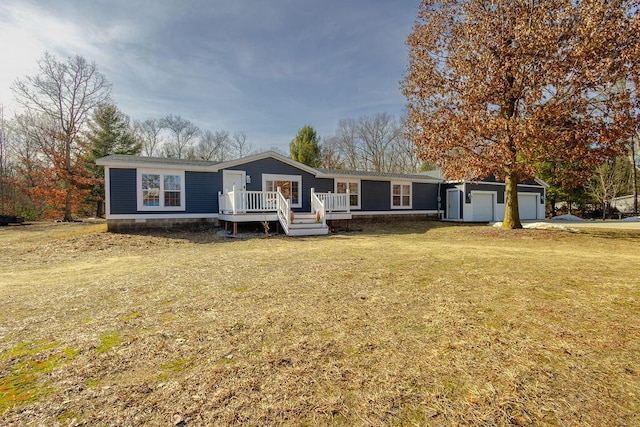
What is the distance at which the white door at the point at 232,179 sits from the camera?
14.1 meters

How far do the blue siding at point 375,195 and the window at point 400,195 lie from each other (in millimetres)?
332

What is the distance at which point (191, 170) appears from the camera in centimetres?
1335

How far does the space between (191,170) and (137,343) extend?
11.7m

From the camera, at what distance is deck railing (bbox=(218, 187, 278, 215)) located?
12.1 m

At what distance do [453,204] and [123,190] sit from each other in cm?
1823

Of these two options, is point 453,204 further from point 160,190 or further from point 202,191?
point 160,190

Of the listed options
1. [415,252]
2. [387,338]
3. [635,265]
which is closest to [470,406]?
[387,338]

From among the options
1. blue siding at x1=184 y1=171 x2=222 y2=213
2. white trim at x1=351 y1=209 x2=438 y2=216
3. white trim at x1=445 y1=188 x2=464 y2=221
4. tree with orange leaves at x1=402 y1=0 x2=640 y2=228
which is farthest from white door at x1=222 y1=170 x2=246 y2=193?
white trim at x1=445 y1=188 x2=464 y2=221

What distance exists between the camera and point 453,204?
65.6ft

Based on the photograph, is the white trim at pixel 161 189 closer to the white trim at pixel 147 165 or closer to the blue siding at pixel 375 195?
the white trim at pixel 147 165

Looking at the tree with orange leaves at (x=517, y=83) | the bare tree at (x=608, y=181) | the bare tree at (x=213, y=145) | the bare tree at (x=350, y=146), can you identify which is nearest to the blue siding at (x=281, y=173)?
the tree with orange leaves at (x=517, y=83)

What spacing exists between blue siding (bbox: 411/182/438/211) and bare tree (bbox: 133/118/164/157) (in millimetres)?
31337

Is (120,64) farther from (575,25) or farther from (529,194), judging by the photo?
(529,194)

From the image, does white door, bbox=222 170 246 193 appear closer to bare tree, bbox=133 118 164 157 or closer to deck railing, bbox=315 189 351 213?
deck railing, bbox=315 189 351 213
